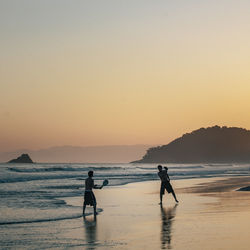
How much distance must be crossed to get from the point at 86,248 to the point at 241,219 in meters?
5.92

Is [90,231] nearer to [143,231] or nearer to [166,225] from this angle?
[143,231]

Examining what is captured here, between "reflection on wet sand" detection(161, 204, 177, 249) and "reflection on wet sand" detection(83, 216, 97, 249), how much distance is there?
1.60m

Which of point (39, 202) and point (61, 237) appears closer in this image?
point (61, 237)

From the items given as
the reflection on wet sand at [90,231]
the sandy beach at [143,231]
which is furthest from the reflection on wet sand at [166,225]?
the reflection on wet sand at [90,231]

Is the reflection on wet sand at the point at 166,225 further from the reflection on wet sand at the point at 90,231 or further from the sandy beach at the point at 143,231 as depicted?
the reflection on wet sand at the point at 90,231

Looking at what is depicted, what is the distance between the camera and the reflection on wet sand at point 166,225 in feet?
35.5

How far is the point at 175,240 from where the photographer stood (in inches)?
438

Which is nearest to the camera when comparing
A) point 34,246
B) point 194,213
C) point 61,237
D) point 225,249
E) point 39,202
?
point 225,249

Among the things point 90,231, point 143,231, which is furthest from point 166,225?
point 90,231

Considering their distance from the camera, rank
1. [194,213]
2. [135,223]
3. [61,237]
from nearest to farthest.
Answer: [61,237]
[135,223]
[194,213]

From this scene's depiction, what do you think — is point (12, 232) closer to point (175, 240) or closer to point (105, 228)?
point (105, 228)

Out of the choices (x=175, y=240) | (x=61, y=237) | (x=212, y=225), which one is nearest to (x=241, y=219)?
(x=212, y=225)

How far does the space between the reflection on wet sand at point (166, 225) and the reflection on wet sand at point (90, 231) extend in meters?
1.60

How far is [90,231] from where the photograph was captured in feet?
43.1
